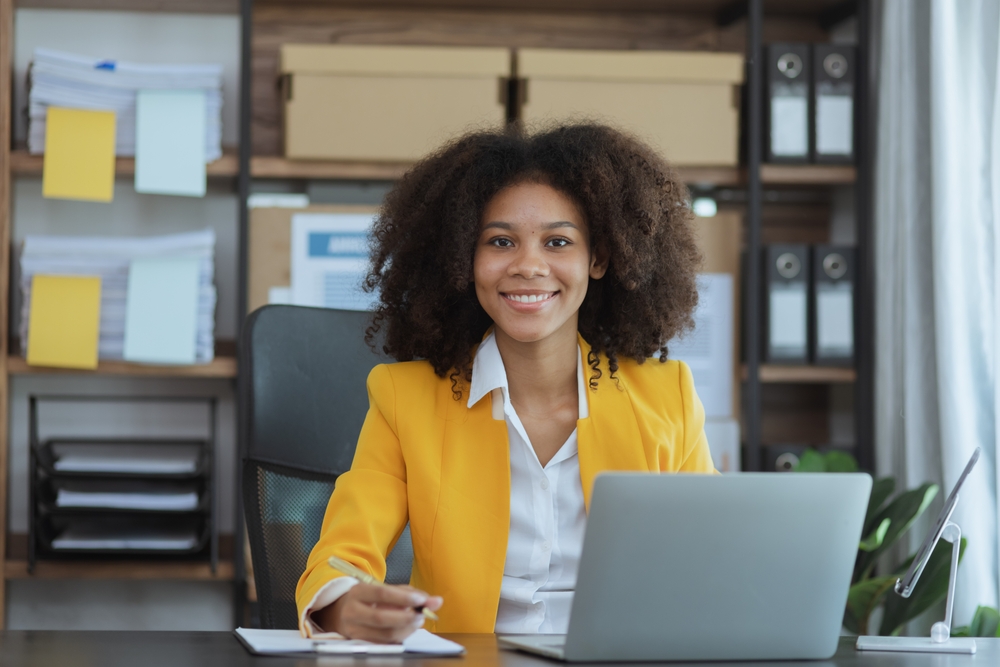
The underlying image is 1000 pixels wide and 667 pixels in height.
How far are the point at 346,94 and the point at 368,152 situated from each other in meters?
0.13

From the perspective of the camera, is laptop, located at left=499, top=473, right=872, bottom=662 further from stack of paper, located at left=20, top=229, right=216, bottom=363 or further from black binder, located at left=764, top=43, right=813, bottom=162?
black binder, located at left=764, top=43, right=813, bottom=162

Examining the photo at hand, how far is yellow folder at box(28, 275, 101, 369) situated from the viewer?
216 centimetres

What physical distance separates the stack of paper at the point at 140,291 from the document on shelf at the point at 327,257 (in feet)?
0.68

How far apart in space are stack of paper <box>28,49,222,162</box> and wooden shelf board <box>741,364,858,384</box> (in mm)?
1339

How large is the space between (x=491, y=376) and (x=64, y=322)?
4.20 ft

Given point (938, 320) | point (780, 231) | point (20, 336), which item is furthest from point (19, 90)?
point (938, 320)

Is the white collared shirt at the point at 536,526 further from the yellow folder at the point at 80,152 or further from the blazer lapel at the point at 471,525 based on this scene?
the yellow folder at the point at 80,152

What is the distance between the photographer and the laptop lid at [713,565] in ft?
2.58

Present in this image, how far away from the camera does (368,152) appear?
2256mm

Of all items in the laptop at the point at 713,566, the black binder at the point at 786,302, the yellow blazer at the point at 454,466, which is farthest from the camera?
the black binder at the point at 786,302

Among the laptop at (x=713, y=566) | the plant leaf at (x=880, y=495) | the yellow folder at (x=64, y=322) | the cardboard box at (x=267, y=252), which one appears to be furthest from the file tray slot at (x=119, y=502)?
the laptop at (x=713, y=566)

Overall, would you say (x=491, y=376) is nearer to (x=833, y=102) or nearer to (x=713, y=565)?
(x=713, y=565)

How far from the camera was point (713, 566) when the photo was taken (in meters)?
0.81

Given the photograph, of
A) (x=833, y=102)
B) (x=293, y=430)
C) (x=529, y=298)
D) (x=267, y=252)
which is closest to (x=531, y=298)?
(x=529, y=298)
